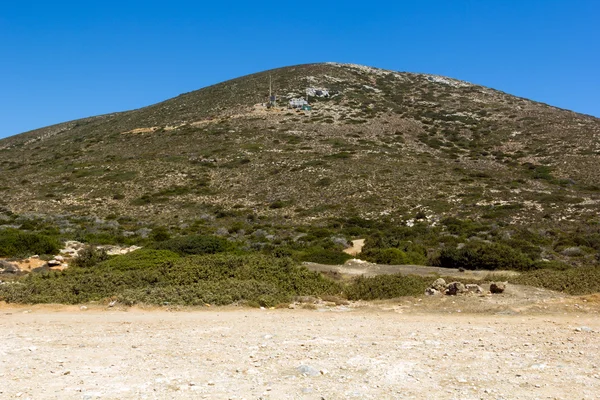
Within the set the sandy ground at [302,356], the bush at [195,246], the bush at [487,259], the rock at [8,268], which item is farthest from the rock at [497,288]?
the rock at [8,268]

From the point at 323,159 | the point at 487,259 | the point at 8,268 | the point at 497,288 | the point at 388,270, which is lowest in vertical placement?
the point at 8,268

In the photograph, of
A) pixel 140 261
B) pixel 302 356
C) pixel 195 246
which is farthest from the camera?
pixel 195 246

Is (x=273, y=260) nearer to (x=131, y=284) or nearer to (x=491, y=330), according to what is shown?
(x=131, y=284)

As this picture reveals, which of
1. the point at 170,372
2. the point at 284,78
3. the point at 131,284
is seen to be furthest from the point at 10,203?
the point at 284,78

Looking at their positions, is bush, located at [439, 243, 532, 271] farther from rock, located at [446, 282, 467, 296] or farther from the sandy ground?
the sandy ground

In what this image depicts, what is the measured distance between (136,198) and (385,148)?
93.0ft

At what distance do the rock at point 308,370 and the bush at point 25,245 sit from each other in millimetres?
18984

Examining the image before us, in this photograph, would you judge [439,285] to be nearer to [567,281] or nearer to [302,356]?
[567,281]

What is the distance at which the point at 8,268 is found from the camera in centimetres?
1839

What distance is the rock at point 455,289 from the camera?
1317cm

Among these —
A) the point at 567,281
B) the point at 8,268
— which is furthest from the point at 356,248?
the point at 8,268

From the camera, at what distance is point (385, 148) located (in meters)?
54.6

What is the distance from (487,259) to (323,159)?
1255 inches

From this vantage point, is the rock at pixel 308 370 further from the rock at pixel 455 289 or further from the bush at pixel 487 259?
the bush at pixel 487 259
